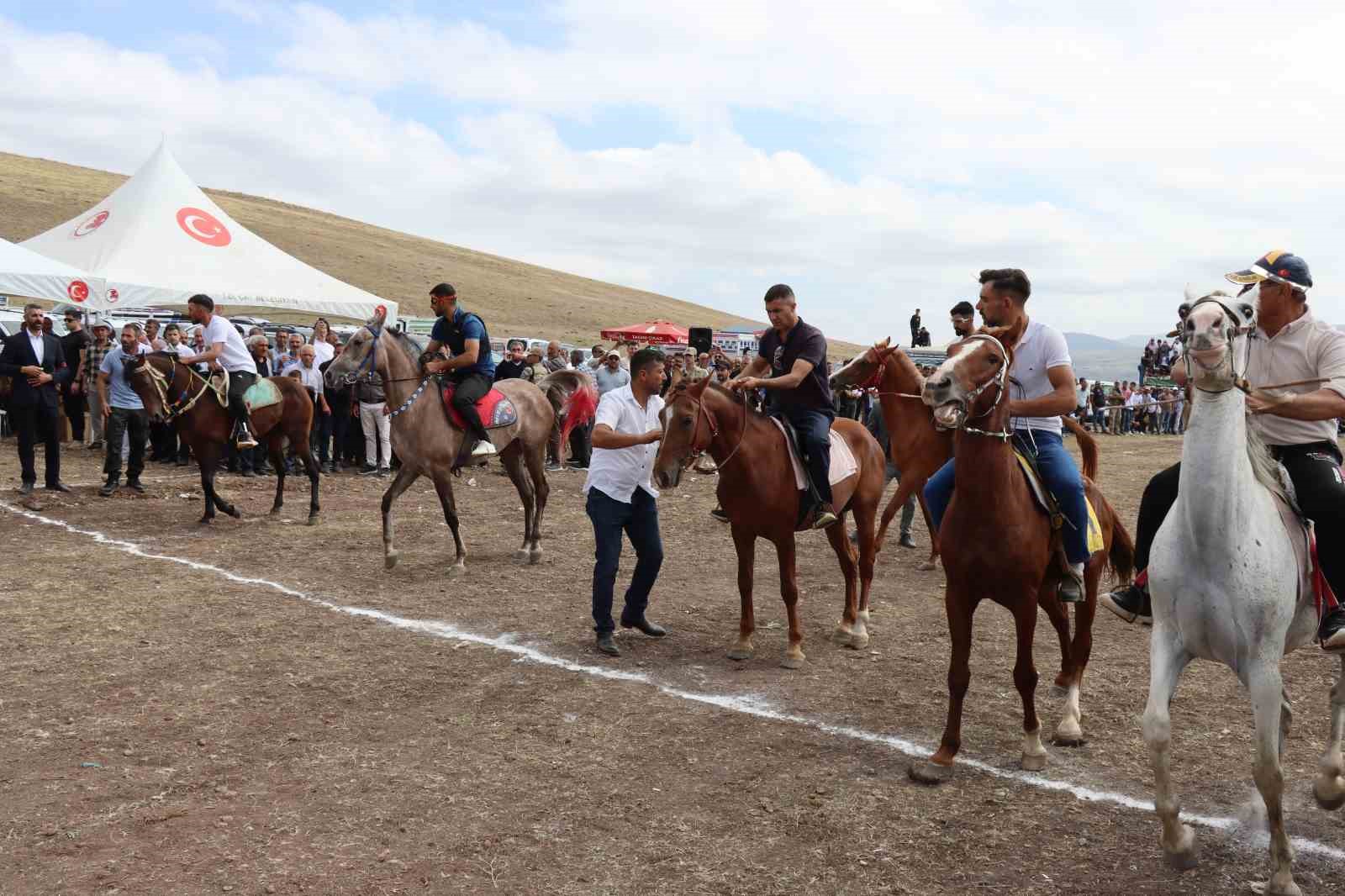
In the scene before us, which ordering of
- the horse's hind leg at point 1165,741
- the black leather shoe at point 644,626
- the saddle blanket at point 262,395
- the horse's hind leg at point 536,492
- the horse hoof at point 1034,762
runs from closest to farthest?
the horse's hind leg at point 1165,741 → the horse hoof at point 1034,762 → the black leather shoe at point 644,626 → the horse's hind leg at point 536,492 → the saddle blanket at point 262,395

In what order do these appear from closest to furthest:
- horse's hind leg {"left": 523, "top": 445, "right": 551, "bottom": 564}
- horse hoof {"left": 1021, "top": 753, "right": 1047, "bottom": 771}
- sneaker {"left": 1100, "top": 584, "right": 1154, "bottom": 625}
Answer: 1. sneaker {"left": 1100, "top": 584, "right": 1154, "bottom": 625}
2. horse hoof {"left": 1021, "top": 753, "right": 1047, "bottom": 771}
3. horse's hind leg {"left": 523, "top": 445, "right": 551, "bottom": 564}

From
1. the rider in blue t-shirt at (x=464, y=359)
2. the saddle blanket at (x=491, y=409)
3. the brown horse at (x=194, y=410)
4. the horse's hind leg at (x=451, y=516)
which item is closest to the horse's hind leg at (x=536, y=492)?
the saddle blanket at (x=491, y=409)

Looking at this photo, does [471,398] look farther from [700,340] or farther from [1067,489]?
[700,340]

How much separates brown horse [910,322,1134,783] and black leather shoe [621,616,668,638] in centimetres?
303

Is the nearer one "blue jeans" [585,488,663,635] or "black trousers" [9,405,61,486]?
"blue jeans" [585,488,663,635]

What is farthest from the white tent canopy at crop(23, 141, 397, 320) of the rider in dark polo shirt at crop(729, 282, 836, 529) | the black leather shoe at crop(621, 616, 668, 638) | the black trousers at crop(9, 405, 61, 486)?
the rider in dark polo shirt at crop(729, 282, 836, 529)

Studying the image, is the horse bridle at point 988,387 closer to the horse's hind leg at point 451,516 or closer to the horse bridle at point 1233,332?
the horse bridle at point 1233,332

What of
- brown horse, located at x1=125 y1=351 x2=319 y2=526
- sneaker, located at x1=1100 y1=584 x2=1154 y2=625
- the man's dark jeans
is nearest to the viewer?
sneaker, located at x1=1100 y1=584 x2=1154 y2=625

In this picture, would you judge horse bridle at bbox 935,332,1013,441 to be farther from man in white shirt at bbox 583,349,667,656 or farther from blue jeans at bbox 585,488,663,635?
blue jeans at bbox 585,488,663,635

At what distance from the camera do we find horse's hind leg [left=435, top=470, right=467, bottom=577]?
33.8ft

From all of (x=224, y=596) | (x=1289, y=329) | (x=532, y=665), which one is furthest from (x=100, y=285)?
(x=1289, y=329)

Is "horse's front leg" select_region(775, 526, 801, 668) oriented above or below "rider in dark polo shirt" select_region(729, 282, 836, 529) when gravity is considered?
below

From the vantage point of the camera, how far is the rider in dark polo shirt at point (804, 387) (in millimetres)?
7734

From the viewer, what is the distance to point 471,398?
36.0 feet
